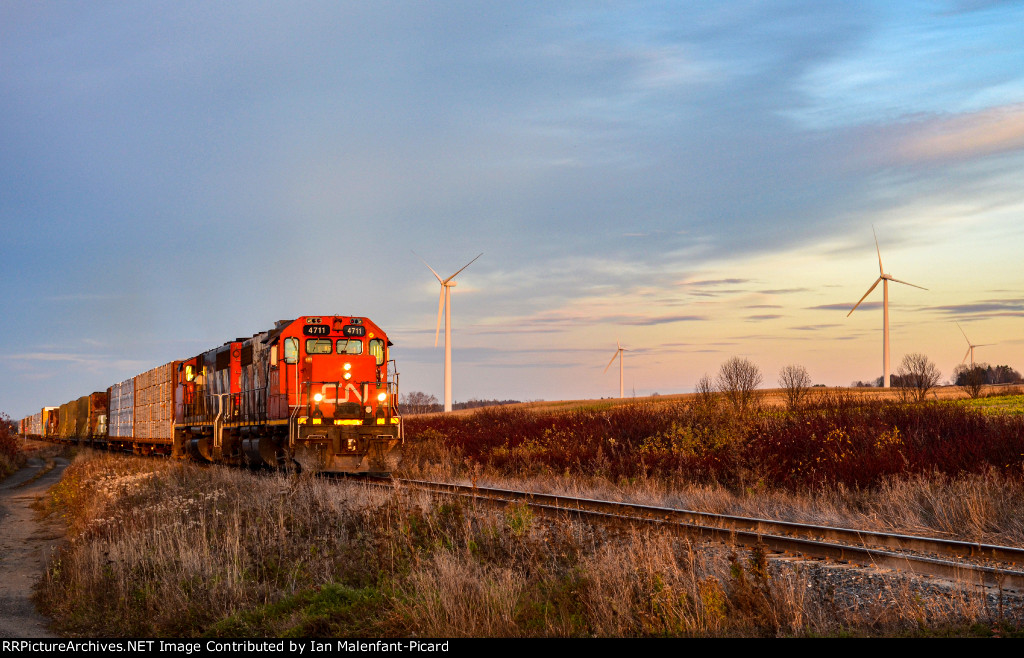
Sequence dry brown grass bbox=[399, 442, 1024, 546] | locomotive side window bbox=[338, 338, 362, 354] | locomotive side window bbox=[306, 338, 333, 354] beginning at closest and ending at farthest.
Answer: dry brown grass bbox=[399, 442, 1024, 546] < locomotive side window bbox=[306, 338, 333, 354] < locomotive side window bbox=[338, 338, 362, 354]

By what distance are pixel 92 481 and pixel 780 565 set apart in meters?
22.4

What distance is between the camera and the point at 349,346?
24047 mm

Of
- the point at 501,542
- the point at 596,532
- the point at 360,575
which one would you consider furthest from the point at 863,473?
the point at 360,575

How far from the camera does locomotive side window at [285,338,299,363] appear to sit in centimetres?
2303

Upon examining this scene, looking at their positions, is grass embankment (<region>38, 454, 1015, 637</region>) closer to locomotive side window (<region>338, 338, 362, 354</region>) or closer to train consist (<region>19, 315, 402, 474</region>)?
train consist (<region>19, 315, 402, 474</region>)

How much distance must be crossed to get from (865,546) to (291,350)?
55.7 ft

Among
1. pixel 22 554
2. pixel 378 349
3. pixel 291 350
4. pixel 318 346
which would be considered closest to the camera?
pixel 22 554

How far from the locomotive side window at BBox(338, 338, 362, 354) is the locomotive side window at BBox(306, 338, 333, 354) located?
0.30m

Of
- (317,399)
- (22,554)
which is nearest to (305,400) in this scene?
(317,399)

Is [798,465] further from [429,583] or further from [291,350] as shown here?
[291,350]

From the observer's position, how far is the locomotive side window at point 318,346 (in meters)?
23.5

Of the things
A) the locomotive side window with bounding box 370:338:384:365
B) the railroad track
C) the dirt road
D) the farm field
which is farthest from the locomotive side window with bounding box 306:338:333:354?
the railroad track

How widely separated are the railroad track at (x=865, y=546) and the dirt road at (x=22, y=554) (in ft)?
22.5

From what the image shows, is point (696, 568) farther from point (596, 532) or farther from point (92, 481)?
point (92, 481)
